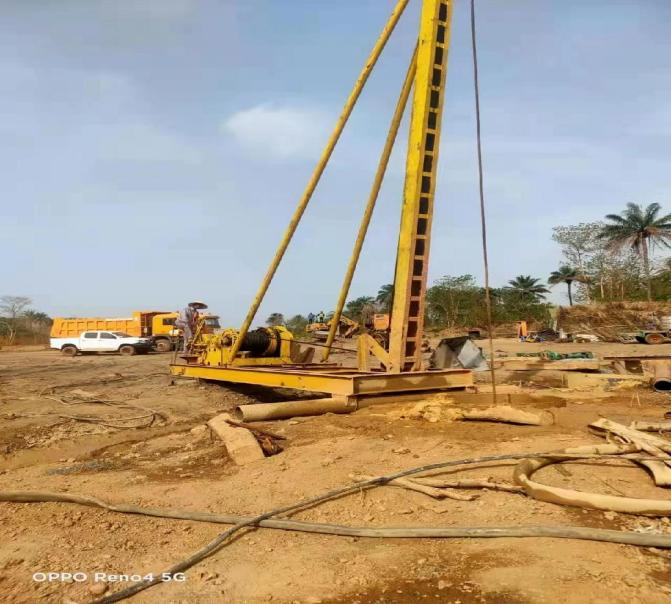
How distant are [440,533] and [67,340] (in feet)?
103

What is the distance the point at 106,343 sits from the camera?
2956cm

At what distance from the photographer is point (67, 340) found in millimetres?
30078

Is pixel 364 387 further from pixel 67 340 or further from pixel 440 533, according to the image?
pixel 67 340

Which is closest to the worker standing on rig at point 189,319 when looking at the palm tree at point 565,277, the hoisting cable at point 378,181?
the hoisting cable at point 378,181

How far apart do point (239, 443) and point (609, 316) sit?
1206 inches

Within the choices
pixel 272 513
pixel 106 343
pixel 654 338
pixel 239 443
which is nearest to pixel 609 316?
pixel 654 338

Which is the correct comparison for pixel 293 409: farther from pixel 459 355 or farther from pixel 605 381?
pixel 605 381

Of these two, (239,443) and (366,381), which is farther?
(366,381)

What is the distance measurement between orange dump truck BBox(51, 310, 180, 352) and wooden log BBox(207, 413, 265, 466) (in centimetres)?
2591

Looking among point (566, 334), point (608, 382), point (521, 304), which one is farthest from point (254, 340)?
point (521, 304)

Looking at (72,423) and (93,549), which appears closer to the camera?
(93,549)

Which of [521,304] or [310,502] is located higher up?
[521,304]
